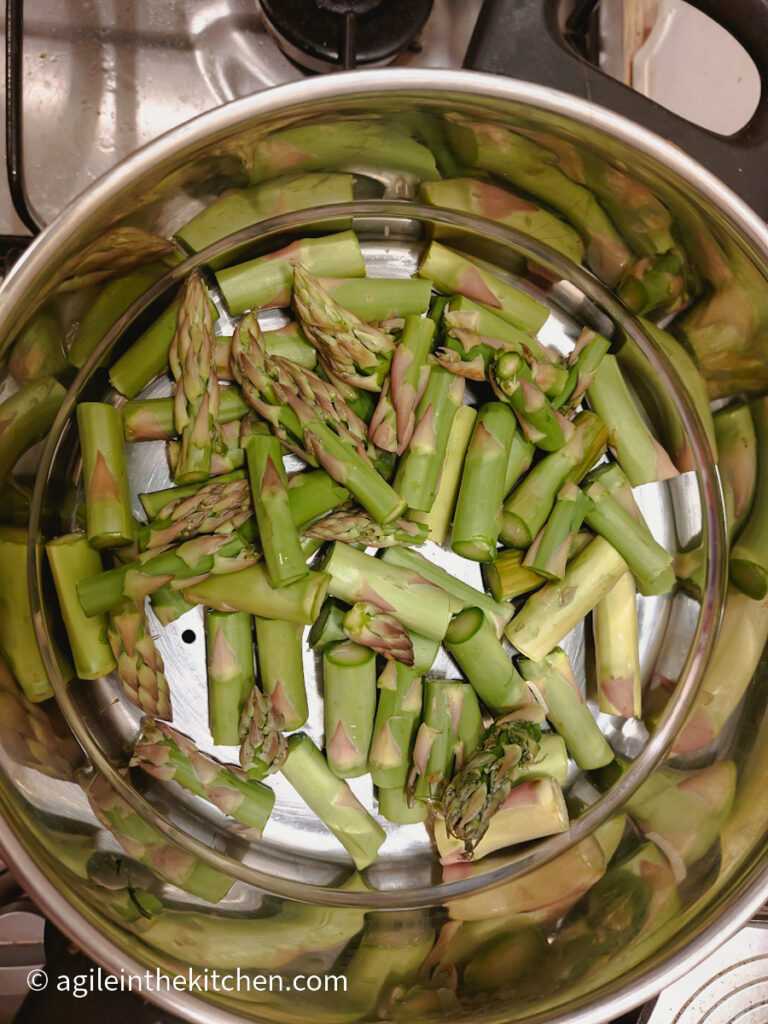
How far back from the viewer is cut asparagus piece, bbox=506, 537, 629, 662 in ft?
4.24

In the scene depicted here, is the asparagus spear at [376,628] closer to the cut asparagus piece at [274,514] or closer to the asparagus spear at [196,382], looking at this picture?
the cut asparagus piece at [274,514]

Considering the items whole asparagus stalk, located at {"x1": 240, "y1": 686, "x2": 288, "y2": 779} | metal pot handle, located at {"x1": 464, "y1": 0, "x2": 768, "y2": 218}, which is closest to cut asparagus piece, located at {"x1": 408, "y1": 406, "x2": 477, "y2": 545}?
whole asparagus stalk, located at {"x1": 240, "y1": 686, "x2": 288, "y2": 779}

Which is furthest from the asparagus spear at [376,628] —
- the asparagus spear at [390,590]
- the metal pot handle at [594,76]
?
the metal pot handle at [594,76]

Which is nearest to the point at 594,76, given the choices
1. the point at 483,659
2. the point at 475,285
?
the point at 475,285

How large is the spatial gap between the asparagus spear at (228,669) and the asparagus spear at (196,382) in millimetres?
239

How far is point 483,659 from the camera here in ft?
4.16

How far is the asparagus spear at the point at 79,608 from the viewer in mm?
1242

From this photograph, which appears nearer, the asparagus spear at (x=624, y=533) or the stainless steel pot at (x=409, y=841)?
the stainless steel pot at (x=409, y=841)

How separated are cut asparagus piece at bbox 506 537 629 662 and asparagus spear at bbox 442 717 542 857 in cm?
13

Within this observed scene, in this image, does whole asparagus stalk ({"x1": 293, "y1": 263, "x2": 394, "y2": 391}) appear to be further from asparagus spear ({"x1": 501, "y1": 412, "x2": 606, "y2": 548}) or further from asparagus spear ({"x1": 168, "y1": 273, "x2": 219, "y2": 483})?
asparagus spear ({"x1": 501, "y1": 412, "x2": 606, "y2": 548})

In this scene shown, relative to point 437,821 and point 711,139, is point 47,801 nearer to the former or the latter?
point 437,821

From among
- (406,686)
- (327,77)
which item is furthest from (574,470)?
(327,77)

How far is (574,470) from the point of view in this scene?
130cm

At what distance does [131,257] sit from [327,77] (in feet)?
1.39
